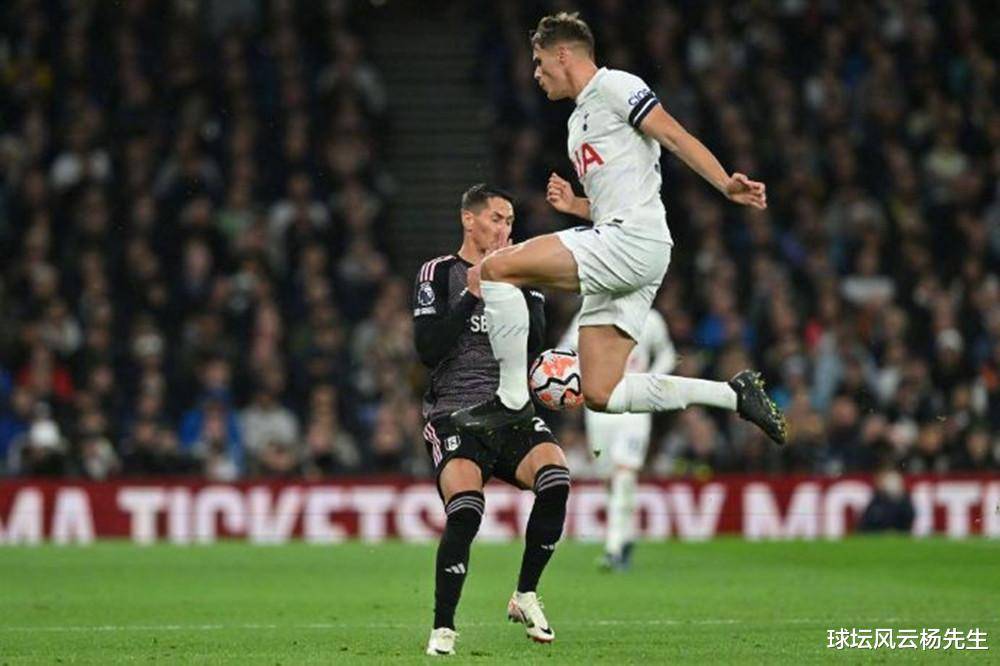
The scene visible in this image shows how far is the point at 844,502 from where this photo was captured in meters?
18.3

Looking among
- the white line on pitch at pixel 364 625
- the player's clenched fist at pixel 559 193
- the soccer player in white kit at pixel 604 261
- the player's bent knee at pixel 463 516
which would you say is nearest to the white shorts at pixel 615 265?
the soccer player in white kit at pixel 604 261

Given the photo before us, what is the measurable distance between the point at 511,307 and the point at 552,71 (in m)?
1.08

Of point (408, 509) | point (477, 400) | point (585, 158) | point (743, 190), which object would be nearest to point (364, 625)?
point (477, 400)

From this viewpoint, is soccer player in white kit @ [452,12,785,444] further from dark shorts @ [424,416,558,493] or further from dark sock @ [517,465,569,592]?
dark sock @ [517,465,569,592]

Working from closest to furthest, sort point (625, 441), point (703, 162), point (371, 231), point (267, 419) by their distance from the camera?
point (703, 162) → point (625, 441) → point (267, 419) → point (371, 231)

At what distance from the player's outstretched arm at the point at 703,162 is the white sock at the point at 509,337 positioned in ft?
3.02

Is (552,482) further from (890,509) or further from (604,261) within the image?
(890,509)

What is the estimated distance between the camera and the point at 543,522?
9.42 meters

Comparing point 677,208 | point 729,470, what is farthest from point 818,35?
point 729,470

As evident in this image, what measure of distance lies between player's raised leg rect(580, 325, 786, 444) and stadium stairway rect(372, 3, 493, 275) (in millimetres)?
12349

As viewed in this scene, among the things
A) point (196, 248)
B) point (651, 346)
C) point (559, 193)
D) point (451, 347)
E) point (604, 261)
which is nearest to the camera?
point (604, 261)

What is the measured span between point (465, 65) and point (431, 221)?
2.15m

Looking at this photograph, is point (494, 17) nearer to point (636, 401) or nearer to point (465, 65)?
point (465, 65)

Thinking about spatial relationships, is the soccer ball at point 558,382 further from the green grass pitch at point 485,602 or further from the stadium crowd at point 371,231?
the stadium crowd at point 371,231
